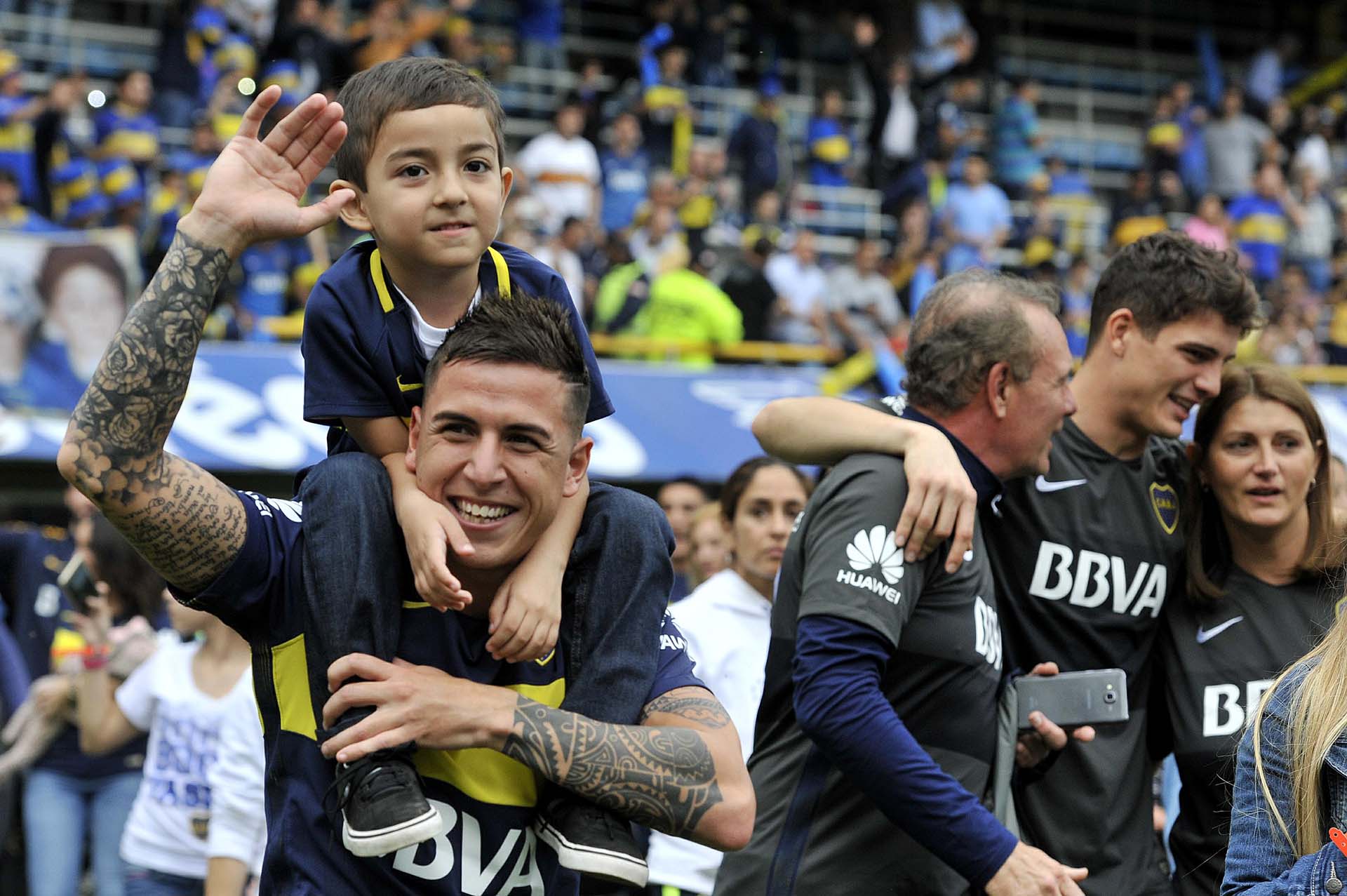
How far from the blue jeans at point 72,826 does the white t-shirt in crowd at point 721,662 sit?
2.37m

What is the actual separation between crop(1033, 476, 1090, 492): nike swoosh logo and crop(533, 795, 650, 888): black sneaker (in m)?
1.66

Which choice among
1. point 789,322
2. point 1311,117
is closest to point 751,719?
point 789,322

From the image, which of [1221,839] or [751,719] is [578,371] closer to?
[1221,839]

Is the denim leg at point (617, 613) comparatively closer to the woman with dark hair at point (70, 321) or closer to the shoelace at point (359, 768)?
the shoelace at point (359, 768)

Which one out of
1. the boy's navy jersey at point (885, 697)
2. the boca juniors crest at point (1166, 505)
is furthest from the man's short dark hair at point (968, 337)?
the boca juniors crest at point (1166, 505)

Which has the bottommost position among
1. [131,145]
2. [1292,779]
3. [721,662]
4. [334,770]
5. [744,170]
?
[721,662]

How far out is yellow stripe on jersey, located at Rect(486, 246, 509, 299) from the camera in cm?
348

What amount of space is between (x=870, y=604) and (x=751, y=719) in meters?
2.49

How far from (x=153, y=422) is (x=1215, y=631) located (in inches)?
106

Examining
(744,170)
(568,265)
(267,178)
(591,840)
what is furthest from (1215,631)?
(744,170)

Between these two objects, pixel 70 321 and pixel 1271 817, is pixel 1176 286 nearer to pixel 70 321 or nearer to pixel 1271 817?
pixel 1271 817

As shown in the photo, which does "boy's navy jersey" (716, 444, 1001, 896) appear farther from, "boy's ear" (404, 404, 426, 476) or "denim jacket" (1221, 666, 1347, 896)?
"boy's ear" (404, 404, 426, 476)

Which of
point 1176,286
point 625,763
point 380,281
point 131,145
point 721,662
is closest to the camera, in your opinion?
point 625,763

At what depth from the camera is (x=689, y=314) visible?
13336 millimetres
